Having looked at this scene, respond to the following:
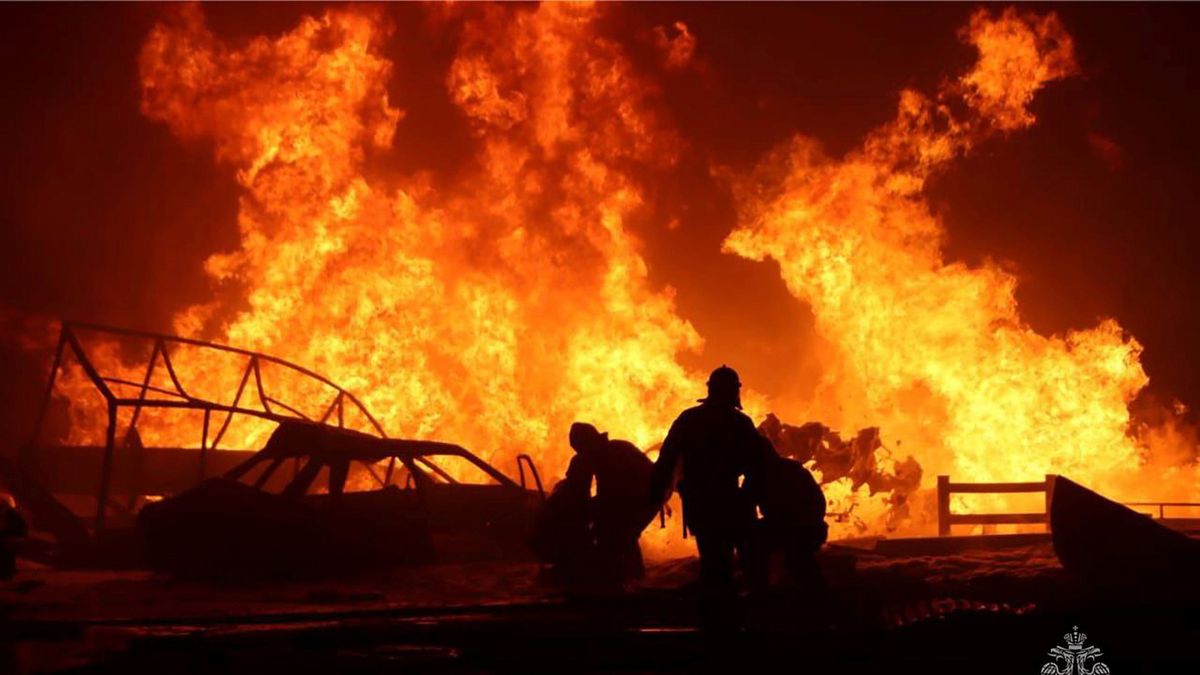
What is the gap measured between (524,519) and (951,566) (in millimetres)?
5124

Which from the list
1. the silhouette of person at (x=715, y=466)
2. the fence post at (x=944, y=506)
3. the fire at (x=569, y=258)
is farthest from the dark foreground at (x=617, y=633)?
the fire at (x=569, y=258)

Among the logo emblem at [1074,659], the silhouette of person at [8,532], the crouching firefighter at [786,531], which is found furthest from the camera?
the silhouette of person at [8,532]

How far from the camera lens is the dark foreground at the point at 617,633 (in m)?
5.70

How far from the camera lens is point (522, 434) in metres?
25.3

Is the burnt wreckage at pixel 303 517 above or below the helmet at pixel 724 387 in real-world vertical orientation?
below

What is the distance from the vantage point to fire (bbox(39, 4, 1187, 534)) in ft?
82.2

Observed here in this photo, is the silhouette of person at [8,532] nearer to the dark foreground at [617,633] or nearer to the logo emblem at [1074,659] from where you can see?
the dark foreground at [617,633]

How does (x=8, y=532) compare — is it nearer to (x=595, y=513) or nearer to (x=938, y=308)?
(x=595, y=513)

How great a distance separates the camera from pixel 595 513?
10.1 meters

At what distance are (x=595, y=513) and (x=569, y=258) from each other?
1893 cm

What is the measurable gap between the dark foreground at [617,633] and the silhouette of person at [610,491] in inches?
43.7

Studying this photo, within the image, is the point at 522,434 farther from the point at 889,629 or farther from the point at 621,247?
the point at 889,629

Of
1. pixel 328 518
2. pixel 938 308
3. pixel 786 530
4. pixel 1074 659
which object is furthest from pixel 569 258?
pixel 1074 659

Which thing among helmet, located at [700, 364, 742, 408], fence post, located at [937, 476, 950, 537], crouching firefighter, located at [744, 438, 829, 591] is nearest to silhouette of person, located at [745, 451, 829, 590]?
crouching firefighter, located at [744, 438, 829, 591]
